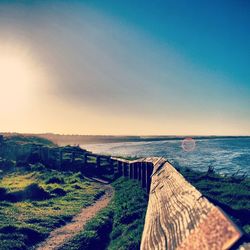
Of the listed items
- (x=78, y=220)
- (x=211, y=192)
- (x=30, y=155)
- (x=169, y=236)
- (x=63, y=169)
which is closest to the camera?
(x=169, y=236)

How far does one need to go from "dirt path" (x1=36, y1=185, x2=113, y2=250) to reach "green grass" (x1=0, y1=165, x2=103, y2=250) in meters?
0.28

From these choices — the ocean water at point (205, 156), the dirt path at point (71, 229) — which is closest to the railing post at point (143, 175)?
the dirt path at point (71, 229)

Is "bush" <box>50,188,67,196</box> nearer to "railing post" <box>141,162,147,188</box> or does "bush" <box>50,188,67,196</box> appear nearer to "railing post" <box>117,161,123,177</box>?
"railing post" <box>141,162,147,188</box>

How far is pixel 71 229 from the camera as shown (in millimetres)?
10680

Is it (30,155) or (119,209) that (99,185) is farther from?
(30,155)

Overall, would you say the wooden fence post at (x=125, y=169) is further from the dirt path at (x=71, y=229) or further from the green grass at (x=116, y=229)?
the green grass at (x=116, y=229)

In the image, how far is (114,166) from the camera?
2580 centimetres

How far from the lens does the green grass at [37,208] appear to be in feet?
31.6

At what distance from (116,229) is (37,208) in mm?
4807

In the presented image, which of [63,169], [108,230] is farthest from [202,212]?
[63,169]

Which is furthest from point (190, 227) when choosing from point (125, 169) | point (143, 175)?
point (125, 169)

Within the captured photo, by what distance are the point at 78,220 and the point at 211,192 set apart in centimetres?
651

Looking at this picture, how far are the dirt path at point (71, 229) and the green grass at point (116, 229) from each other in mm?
360

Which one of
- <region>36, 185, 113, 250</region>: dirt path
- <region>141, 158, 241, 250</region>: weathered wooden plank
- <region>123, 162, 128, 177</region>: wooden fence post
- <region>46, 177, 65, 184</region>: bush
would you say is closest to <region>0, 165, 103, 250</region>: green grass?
<region>46, 177, 65, 184</region>: bush
